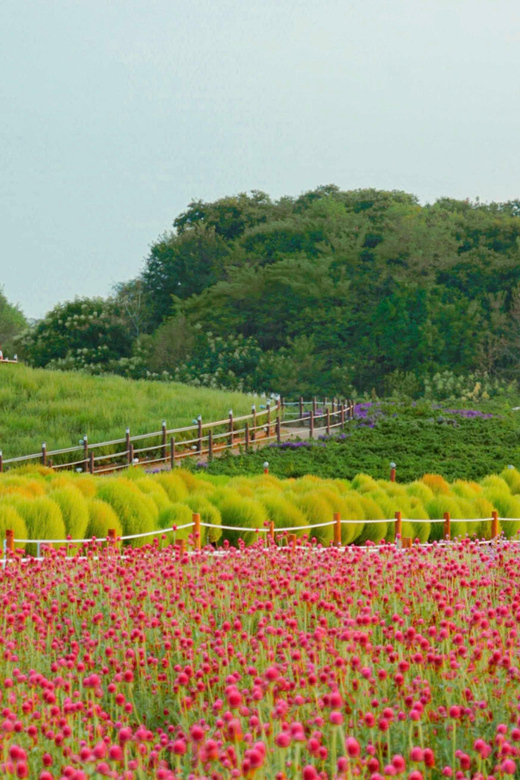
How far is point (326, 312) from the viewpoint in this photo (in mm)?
41156

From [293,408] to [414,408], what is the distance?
217 inches

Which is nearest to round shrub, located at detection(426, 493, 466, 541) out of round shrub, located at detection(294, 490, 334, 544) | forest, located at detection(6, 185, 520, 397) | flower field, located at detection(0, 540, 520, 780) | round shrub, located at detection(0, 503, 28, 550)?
round shrub, located at detection(294, 490, 334, 544)

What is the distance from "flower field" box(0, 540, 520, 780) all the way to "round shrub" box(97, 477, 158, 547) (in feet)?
7.87

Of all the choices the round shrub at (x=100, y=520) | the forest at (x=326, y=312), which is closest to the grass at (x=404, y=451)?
the round shrub at (x=100, y=520)

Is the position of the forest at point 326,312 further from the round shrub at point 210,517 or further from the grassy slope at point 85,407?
the round shrub at point 210,517

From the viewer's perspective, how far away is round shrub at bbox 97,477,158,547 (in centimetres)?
1056

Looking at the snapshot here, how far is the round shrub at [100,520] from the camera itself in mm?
10336

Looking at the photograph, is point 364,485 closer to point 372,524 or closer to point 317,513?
point 372,524

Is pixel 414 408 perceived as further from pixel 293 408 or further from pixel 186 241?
pixel 186 241

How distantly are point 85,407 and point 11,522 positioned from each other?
49.7 ft

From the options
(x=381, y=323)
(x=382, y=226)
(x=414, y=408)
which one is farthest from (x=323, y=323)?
(x=414, y=408)

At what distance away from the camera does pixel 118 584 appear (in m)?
7.12

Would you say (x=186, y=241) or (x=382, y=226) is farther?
(x=186, y=241)

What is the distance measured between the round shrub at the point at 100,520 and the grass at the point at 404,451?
23.1ft
